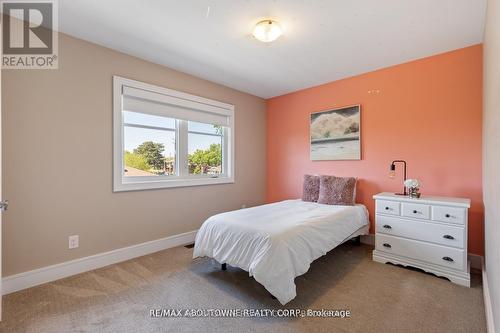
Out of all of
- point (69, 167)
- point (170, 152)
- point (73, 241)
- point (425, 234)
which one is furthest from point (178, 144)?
point (425, 234)

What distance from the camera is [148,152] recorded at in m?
2.98

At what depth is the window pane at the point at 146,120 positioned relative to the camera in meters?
2.79

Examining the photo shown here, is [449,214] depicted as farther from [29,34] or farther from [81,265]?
[29,34]

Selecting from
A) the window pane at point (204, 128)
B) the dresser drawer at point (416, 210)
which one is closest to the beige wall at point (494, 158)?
the dresser drawer at point (416, 210)

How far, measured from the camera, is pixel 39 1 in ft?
6.24

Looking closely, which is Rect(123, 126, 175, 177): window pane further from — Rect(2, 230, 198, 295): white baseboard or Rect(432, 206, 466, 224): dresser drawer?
Rect(432, 206, 466, 224): dresser drawer

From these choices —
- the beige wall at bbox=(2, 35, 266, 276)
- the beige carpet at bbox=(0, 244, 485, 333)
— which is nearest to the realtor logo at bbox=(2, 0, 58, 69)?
the beige wall at bbox=(2, 35, 266, 276)

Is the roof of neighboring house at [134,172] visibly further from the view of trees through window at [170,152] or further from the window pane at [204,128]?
the window pane at [204,128]

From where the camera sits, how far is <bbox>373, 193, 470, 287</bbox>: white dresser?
2178 mm

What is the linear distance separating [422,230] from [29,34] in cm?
419

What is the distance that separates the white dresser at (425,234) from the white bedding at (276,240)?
364 millimetres

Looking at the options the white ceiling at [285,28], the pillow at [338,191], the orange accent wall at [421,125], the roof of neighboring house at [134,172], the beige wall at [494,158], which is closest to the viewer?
the beige wall at [494,158]

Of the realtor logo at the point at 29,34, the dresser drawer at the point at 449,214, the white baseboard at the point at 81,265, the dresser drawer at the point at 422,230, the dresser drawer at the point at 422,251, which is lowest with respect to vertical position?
the white baseboard at the point at 81,265

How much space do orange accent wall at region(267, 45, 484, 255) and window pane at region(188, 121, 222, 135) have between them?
1.46 meters
